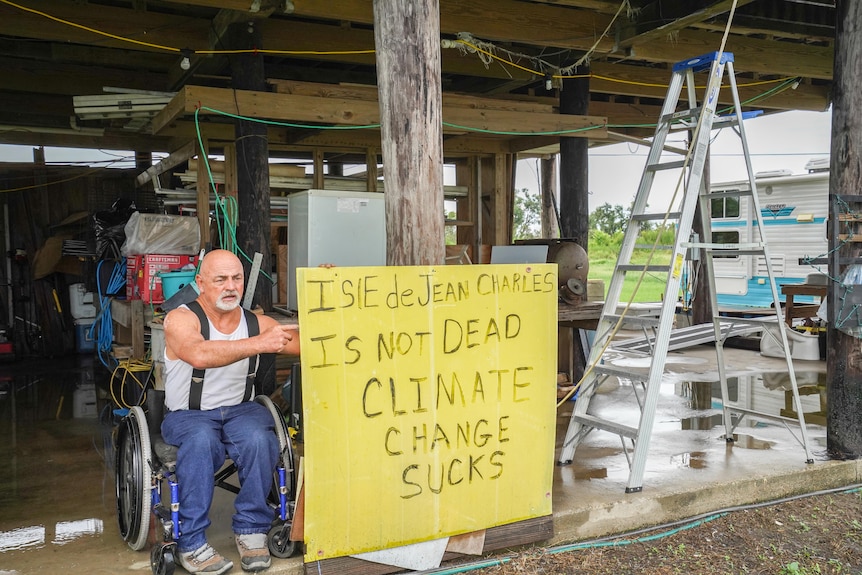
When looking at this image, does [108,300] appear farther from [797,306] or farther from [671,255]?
[797,306]

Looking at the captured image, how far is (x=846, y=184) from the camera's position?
A: 5160 mm

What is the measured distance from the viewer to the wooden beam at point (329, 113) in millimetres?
5691

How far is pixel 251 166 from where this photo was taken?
620 cm

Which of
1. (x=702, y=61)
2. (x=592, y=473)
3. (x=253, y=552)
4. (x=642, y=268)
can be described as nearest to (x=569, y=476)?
(x=592, y=473)

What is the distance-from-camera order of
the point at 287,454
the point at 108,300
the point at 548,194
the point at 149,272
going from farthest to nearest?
1. the point at 548,194
2. the point at 108,300
3. the point at 149,272
4. the point at 287,454

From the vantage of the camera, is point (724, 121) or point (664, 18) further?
point (664, 18)

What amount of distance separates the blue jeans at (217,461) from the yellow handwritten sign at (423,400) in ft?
0.91

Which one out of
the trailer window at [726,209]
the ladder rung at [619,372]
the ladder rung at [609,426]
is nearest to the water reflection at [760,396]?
the ladder rung at [609,426]

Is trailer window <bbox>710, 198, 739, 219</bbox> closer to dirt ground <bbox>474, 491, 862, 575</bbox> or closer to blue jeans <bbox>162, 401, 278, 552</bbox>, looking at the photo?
dirt ground <bbox>474, 491, 862, 575</bbox>

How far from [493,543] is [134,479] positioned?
5.92 ft

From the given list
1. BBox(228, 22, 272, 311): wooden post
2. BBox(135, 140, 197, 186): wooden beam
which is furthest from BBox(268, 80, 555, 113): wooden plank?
BBox(135, 140, 197, 186): wooden beam

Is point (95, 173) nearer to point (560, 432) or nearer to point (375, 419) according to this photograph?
point (560, 432)

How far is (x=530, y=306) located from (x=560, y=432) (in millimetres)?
2622

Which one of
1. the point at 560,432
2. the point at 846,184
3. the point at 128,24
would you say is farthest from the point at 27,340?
the point at 846,184
